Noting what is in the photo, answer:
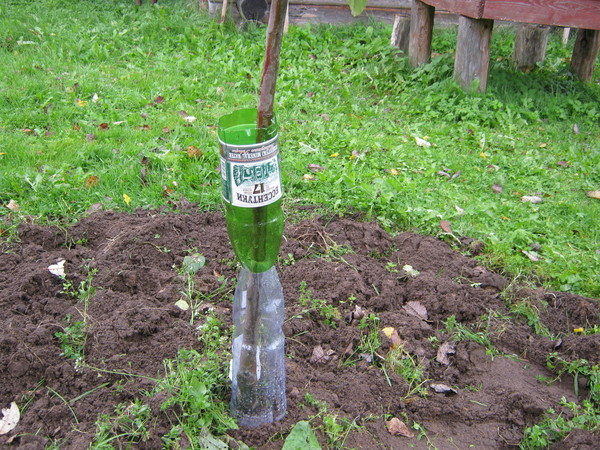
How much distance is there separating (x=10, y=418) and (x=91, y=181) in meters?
2.14

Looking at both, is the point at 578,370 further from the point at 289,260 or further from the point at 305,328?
the point at 289,260

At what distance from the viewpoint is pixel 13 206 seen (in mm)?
3949

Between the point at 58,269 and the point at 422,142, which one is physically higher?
the point at 58,269

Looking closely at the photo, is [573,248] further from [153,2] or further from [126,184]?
[153,2]

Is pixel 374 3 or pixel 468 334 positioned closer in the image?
pixel 468 334

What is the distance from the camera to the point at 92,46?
692cm

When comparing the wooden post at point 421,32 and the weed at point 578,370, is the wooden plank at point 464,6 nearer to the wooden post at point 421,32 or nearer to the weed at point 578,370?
the wooden post at point 421,32

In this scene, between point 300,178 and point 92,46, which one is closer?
point 300,178

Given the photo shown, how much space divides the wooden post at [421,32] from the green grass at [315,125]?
0.57ft

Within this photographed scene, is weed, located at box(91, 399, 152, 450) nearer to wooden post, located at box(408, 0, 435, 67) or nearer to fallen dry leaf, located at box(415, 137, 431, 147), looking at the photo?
fallen dry leaf, located at box(415, 137, 431, 147)

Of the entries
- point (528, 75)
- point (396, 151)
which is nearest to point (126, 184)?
point (396, 151)

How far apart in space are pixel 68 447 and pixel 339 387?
1141 millimetres

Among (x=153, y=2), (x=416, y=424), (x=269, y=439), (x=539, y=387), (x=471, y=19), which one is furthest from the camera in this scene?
(x=153, y=2)

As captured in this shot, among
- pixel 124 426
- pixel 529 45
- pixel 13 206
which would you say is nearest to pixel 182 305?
pixel 124 426
